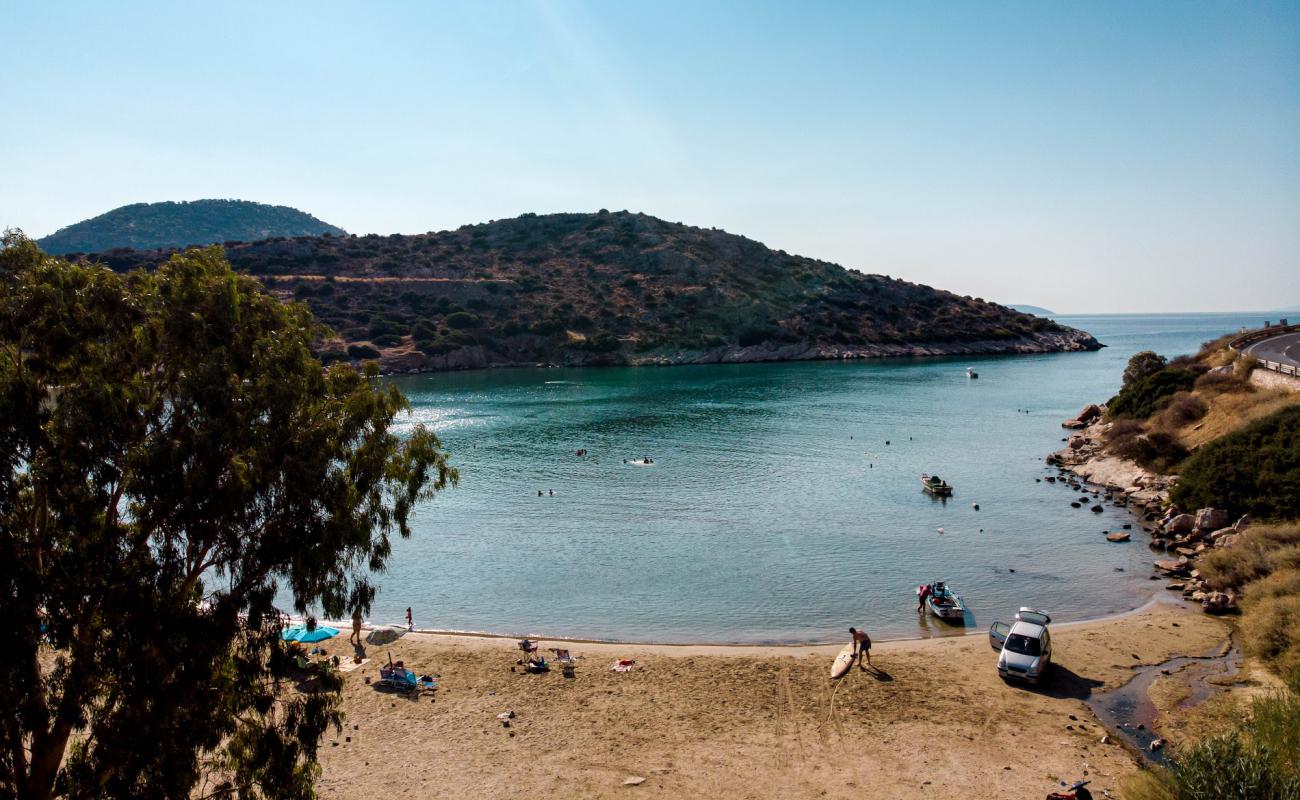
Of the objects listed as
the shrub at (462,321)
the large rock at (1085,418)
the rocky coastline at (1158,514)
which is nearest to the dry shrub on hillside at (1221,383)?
the rocky coastline at (1158,514)

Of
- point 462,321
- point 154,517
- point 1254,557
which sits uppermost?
point 462,321

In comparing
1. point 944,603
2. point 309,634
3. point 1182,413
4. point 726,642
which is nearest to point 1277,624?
point 944,603

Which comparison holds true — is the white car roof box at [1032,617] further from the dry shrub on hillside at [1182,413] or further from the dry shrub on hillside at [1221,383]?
the dry shrub on hillside at [1221,383]

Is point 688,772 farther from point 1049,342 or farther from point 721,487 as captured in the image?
point 1049,342

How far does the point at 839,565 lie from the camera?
135 feet

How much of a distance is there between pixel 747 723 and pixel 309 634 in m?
18.4

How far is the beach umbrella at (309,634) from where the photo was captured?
28984 mm

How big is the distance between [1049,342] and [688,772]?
200088 millimetres

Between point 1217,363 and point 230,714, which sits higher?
point 1217,363

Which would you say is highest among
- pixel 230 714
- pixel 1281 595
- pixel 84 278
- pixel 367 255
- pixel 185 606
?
pixel 367 255

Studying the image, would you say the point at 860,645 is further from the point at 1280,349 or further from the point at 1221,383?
the point at 1280,349

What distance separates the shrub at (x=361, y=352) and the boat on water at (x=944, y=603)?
124m

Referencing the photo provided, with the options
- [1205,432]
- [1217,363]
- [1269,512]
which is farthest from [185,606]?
[1217,363]

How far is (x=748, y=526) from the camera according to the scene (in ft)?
161
